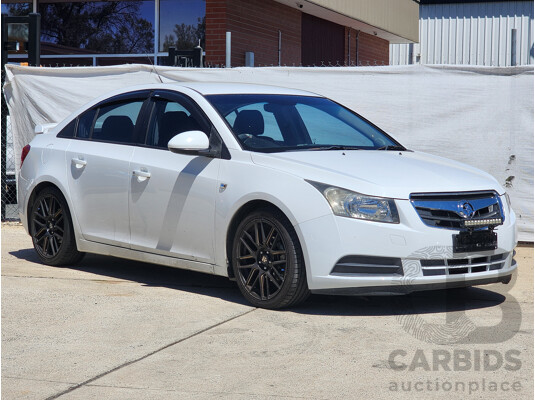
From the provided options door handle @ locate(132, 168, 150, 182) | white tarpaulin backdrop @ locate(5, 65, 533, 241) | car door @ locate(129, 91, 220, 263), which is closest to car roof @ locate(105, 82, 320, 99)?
car door @ locate(129, 91, 220, 263)

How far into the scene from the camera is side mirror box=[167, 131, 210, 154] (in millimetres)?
6789

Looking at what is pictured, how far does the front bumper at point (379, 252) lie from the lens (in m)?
6.07

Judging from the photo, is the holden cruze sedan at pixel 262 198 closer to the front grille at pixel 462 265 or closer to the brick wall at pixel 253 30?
the front grille at pixel 462 265

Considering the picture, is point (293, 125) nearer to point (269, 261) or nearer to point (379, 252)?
point (269, 261)

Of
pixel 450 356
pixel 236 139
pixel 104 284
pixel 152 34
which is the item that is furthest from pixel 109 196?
pixel 152 34

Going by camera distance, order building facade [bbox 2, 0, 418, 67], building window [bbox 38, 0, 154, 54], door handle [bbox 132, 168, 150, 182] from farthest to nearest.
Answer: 1. building window [bbox 38, 0, 154, 54]
2. building facade [bbox 2, 0, 418, 67]
3. door handle [bbox 132, 168, 150, 182]

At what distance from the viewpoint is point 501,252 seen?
6578mm

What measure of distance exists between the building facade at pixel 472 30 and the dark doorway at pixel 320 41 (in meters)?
7.54

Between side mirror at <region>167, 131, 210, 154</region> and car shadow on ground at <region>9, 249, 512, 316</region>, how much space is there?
46.1 inches

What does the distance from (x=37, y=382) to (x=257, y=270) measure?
216 cm

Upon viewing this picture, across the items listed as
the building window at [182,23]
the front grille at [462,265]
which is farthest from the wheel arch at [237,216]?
the building window at [182,23]

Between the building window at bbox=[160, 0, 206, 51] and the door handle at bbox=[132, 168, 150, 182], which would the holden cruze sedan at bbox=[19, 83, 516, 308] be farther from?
the building window at bbox=[160, 0, 206, 51]

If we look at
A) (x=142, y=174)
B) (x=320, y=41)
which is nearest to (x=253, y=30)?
(x=320, y=41)

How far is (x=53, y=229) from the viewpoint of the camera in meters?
8.34
